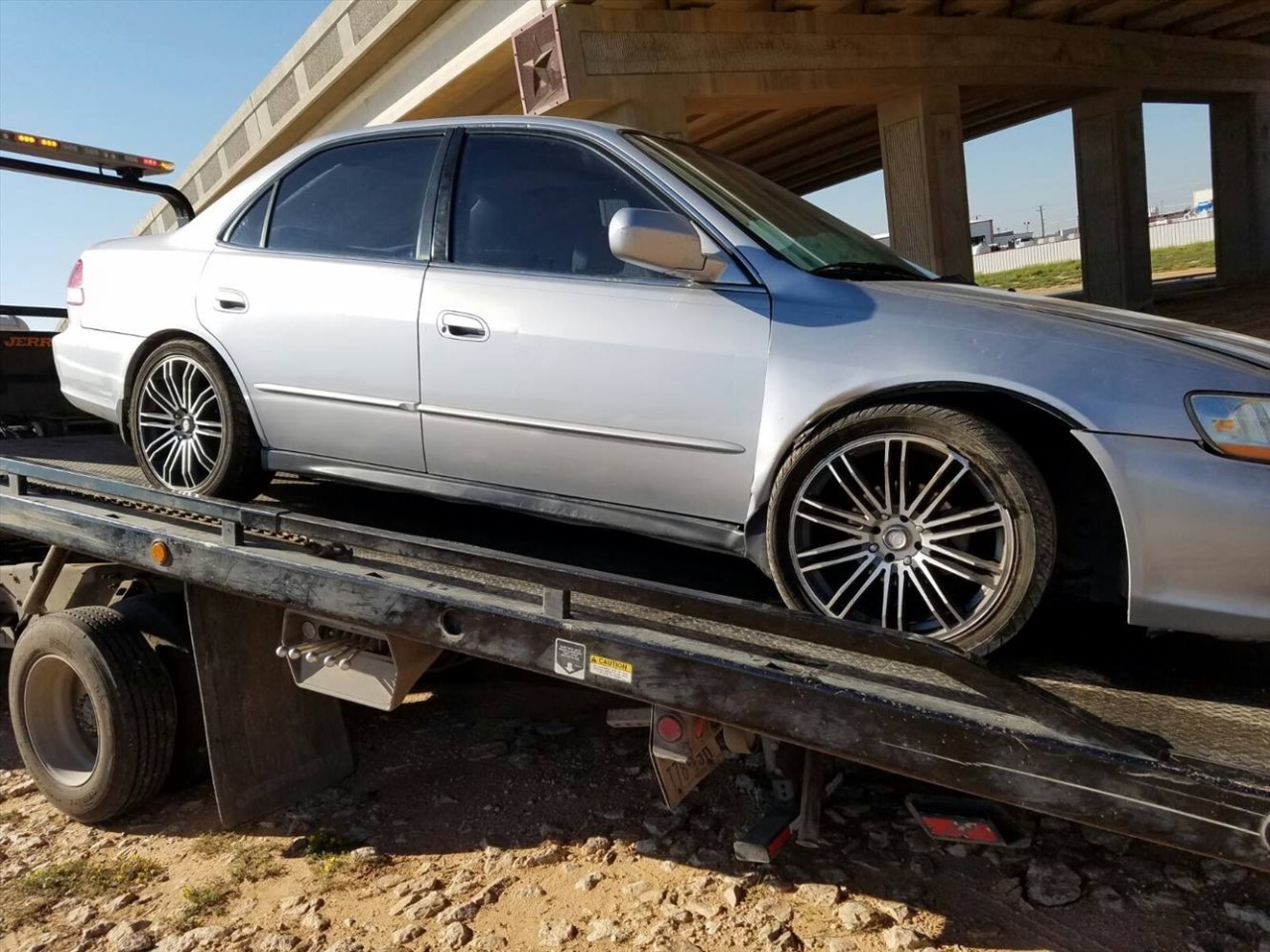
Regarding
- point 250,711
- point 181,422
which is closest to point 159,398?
point 181,422

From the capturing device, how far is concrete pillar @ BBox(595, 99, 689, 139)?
10.8 metres

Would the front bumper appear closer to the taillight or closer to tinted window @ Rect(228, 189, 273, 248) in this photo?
tinted window @ Rect(228, 189, 273, 248)

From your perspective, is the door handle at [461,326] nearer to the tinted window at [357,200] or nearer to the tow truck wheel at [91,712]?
the tinted window at [357,200]

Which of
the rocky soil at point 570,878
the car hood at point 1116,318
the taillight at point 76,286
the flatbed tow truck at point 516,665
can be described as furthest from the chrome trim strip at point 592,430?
the taillight at point 76,286

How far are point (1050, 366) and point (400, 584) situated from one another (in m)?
1.89

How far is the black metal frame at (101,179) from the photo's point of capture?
5.45 m

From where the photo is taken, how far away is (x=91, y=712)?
4086mm

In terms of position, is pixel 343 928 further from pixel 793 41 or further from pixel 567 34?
pixel 793 41

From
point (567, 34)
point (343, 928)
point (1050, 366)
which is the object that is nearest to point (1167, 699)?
point (1050, 366)

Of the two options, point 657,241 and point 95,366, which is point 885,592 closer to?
point 657,241

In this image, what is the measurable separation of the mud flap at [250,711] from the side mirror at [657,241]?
1835 millimetres

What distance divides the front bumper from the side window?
4.90 feet

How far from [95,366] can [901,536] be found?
332 cm

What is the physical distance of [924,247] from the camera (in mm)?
14625
